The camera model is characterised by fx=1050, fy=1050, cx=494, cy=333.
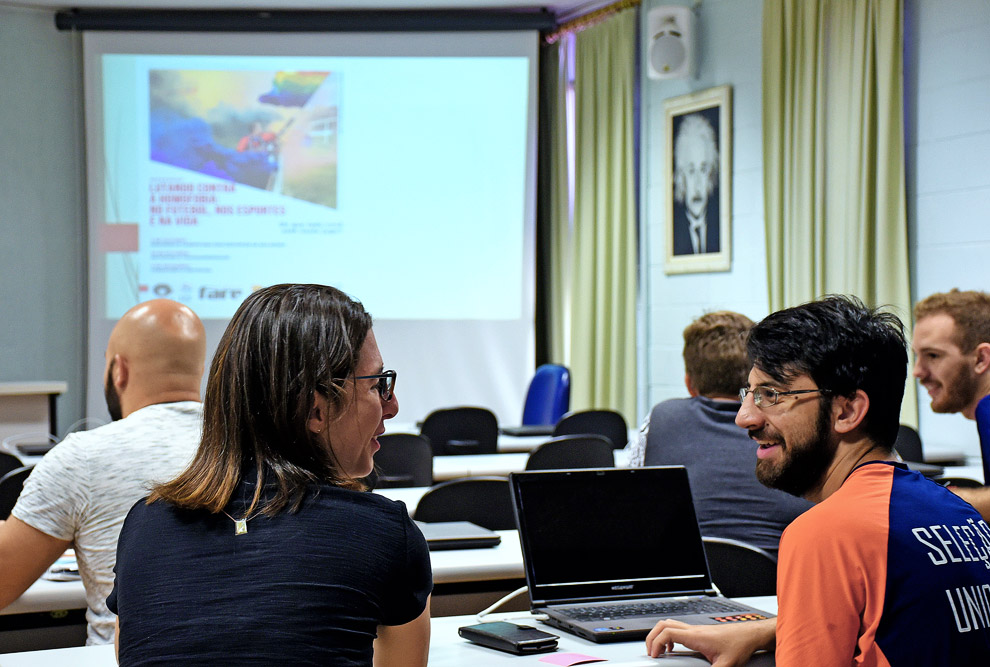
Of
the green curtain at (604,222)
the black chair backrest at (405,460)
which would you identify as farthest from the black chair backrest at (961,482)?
the green curtain at (604,222)

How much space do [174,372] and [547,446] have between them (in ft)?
6.26

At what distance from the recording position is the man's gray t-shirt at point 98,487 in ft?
6.50

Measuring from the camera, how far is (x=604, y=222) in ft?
23.5

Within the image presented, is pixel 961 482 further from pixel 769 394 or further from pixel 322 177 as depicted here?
pixel 322 177

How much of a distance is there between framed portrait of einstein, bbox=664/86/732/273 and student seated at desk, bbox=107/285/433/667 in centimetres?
519

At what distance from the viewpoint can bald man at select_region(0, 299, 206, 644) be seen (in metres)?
1.96

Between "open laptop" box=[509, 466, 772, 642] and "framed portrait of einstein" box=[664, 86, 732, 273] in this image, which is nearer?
"open laptop" box=[509, 466, 772, 642]

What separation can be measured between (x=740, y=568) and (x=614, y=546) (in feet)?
1.26

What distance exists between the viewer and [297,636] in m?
1.24

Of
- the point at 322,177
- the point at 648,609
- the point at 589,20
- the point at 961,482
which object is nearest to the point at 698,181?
the point at 589,20

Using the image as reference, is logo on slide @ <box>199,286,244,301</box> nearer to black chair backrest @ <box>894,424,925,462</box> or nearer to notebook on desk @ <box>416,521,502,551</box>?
black chair backrest @ <box>894,424,925,462</box>

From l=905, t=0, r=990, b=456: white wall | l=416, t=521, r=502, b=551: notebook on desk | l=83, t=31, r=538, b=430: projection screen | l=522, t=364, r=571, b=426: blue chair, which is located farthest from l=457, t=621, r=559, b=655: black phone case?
l=83, t=31, r=538, b=430: projection screen

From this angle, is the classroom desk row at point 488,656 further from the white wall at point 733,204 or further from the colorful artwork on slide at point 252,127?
the colorful artwork on slide at point 252,127

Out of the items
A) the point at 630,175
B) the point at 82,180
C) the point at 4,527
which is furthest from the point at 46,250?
the point at 4,527
